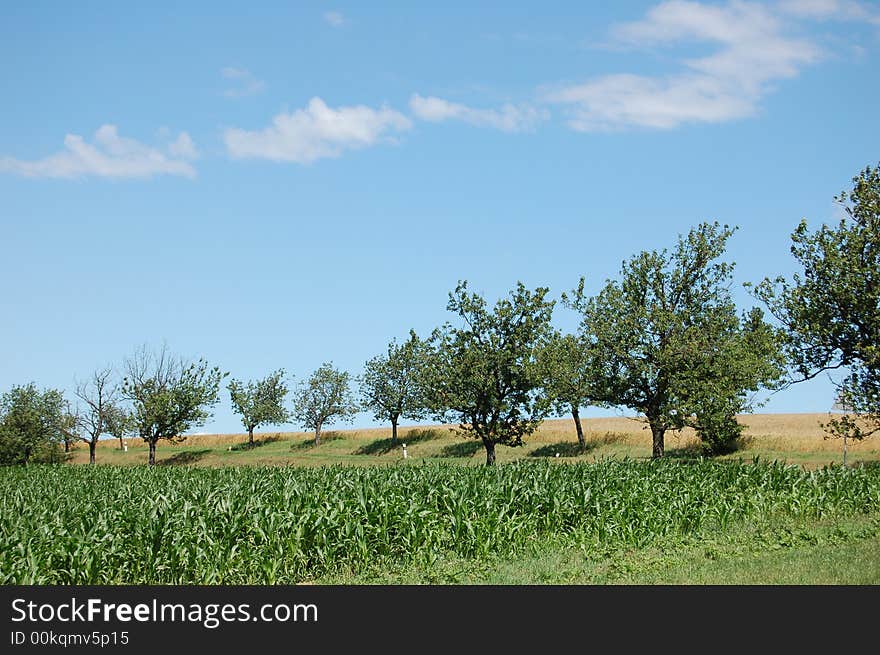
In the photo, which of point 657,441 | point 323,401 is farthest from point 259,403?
point 657,441

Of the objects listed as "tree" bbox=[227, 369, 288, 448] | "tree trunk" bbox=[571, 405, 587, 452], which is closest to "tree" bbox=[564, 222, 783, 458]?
"tree trunk" bbox=[571, 405, 587, 452]

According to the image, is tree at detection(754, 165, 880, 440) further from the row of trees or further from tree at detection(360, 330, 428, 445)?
tree at detection(360, 330, 428, 445)

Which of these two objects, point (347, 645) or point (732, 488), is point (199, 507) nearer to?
point (347, 645)

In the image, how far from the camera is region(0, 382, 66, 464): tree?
67.2m

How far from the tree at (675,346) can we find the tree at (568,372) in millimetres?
1629

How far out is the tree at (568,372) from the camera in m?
44.7

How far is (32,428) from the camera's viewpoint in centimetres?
6938

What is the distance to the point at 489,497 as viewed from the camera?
62.1 feet

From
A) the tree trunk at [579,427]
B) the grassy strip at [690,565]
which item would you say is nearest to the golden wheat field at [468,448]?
the tree trunk at [579,427]

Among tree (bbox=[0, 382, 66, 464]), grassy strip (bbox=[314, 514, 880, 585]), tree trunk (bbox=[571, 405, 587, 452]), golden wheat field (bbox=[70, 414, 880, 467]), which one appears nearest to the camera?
grassy strip (bbox=[314, 514, 880, 585])

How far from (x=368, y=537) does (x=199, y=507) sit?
3.65 meters

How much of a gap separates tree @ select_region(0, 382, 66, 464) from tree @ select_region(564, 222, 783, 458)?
51.1 m

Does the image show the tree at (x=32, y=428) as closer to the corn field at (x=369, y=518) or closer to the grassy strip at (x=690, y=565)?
the corn field at (x=369, y=518)

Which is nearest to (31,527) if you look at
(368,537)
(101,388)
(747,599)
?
(368,537)
